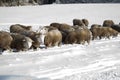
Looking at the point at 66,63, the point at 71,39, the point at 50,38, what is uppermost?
the point at 50,38

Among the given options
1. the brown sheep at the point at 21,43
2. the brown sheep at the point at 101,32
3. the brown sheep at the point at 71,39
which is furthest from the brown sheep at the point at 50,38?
the brown sheep at the point at 101,32

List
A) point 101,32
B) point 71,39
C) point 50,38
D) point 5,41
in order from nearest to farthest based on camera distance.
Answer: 1. point 5,41
2. point 50,38
3. point 71,39
4. point 101,32

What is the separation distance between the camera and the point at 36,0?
2200 inches

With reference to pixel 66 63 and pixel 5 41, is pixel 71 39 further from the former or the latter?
pixel 66 63

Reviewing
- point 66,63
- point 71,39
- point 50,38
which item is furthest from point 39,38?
point 66,63

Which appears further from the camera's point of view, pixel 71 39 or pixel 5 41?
pixel 71 39

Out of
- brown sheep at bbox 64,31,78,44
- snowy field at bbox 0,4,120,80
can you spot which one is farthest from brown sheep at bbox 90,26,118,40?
brown sheep at bbox 64,31,78,44

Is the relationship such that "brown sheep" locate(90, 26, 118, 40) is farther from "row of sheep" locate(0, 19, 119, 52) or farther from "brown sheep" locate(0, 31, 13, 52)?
"brown sheep" locate(0, 31, 13, 52)

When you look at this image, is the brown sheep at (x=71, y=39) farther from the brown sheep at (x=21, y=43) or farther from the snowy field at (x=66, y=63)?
the brown sheep at (x=21, y=43)

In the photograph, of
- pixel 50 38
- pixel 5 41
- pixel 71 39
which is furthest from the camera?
pixel 71 39

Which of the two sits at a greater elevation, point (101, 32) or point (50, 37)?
point (50, 37)

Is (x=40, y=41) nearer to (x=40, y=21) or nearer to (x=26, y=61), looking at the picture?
(x=26, y=61)

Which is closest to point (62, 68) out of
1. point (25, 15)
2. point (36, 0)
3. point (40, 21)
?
point (40, 21)

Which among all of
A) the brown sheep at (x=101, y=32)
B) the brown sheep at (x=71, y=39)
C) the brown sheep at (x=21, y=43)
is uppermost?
the brown sheep at (x=21, y=43)
